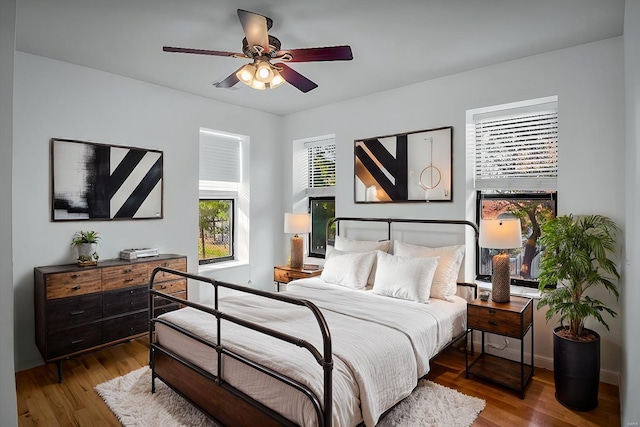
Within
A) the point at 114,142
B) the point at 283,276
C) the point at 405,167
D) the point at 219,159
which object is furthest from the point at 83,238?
the point at 405,167

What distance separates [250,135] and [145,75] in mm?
1551

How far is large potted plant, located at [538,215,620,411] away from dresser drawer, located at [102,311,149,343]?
11.6ft

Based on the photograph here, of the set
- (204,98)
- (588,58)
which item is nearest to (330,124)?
(204,98)

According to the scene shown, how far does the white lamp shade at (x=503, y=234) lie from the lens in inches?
114

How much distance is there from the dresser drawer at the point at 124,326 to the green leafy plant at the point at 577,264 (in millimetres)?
3515

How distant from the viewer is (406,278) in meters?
3.23

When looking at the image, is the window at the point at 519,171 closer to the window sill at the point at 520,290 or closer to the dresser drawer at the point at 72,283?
the window sill at the point at 520,290

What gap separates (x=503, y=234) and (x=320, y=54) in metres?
1.99

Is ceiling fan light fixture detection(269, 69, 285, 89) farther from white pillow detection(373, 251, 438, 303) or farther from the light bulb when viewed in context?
white pillow detection(373, 251, 438, 303)

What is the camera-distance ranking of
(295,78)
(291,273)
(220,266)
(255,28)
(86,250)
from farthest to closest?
(220,266) < (291,273) < (86,250) < (295,78) < (255,28)

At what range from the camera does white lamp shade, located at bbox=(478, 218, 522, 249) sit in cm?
291

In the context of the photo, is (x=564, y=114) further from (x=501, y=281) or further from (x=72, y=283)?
(x=72, y=283)

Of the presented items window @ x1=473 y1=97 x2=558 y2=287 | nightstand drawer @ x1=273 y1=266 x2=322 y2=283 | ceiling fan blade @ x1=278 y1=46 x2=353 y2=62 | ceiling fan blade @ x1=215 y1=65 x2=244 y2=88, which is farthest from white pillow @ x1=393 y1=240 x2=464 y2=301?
ceiling fan blade @ x1=215 y1=65 x2=244 y2=88

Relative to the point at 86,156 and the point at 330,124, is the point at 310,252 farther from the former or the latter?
the point at 86,156
